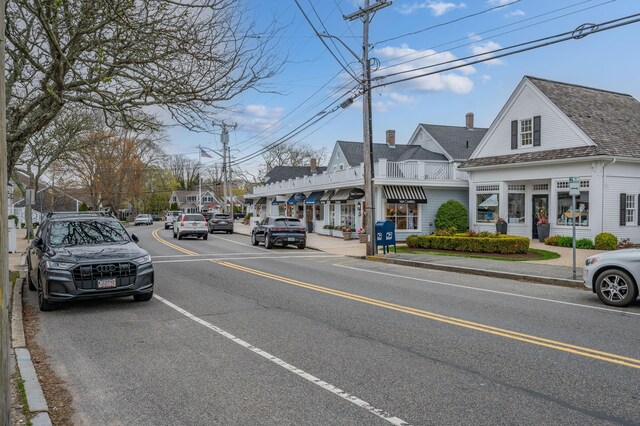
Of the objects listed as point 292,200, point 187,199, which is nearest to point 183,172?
point 187,199

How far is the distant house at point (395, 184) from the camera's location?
96.1 ft

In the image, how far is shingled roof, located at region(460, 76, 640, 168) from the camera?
21.8 m

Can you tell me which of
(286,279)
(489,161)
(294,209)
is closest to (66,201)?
(294,209)

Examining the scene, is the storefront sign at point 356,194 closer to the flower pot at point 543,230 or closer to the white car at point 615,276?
the flower pot at point 543,230

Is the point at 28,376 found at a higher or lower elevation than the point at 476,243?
lower

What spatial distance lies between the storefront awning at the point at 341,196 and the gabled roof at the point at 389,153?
4998mm

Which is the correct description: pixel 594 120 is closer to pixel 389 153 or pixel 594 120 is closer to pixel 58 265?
pixel 389 153

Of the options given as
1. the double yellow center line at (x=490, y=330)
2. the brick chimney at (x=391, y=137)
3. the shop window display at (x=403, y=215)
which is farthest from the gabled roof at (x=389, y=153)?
the double yellow center line at (x=490, y=330)

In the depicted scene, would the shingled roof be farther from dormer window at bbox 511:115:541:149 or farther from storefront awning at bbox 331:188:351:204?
storefront awning at bbox 331:188:351:204

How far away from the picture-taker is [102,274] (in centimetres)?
888

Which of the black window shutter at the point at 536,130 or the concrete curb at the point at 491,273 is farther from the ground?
the black window shutter at the point at 536,130

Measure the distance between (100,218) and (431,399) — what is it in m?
8.48

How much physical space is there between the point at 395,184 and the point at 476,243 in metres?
9.49

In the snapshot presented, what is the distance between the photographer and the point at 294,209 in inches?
1676
